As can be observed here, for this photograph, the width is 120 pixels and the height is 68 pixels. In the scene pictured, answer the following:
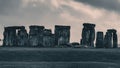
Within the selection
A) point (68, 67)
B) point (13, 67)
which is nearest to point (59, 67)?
point (68, 67)

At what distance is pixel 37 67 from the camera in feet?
584

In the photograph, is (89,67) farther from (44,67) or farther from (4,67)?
(4,67)

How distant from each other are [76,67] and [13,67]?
66.8 feet

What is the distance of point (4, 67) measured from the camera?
177m

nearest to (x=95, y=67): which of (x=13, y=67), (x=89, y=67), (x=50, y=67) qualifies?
(x=89, y=67)

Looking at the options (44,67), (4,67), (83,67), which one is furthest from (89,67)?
(4,67)

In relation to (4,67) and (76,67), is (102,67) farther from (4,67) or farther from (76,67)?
(4,67)

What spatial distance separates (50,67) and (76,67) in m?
8.31

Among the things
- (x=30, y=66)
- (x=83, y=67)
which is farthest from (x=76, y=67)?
(x=30, y=66)

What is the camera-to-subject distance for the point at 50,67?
18250cm

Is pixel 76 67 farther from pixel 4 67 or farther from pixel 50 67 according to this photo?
pixel 4 67

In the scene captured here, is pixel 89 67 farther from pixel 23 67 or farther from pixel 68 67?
pixel 23 67

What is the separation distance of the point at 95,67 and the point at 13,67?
25.9 metres

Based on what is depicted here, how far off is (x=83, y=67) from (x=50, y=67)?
1054 cm
